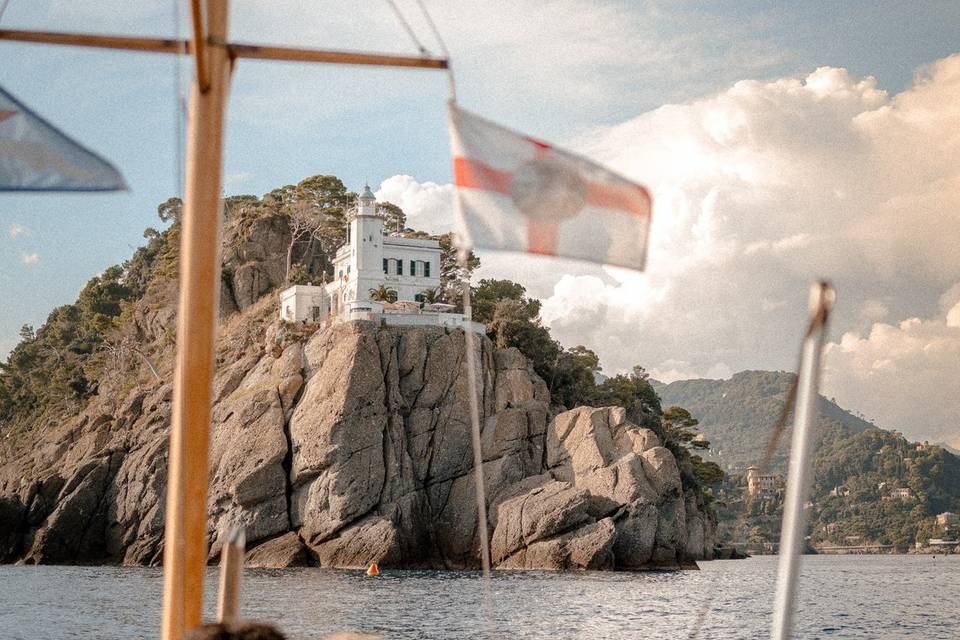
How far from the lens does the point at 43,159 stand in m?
7.62

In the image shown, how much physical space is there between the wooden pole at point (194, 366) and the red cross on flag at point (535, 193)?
59.7 inches

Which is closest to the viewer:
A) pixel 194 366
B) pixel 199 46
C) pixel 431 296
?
pixel 199 46

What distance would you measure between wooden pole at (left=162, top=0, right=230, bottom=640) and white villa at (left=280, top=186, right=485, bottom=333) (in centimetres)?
7559

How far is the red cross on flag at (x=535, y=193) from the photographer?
733 cm

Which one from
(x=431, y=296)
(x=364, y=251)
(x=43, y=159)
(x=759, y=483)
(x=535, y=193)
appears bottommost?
(x=759, y=483)

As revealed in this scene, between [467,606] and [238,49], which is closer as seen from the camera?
[238,49]

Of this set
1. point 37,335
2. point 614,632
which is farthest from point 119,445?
point 37,335

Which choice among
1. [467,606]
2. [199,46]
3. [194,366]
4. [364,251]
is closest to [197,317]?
[194,366]

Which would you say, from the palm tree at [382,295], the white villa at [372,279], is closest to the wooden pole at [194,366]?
the white villa at [372,279]

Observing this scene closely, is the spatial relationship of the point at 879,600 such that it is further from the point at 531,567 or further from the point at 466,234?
the point at 466,234

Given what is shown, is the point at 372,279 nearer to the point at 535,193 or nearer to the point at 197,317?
the point at 535,193

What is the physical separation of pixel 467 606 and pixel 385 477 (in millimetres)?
24319

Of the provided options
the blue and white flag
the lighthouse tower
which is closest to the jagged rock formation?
the lighthouse tower

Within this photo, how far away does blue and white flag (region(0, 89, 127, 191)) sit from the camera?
24.8 feet
